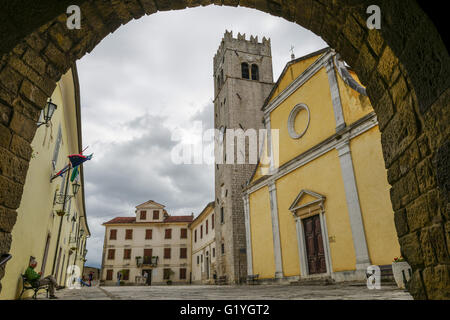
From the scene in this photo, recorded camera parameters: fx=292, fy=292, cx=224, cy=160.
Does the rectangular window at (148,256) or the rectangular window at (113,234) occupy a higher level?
the rectangular window at (113,234)

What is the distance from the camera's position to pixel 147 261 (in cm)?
3425

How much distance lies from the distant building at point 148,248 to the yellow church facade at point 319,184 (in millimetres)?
22096

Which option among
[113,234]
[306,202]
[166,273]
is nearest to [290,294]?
[306,202]

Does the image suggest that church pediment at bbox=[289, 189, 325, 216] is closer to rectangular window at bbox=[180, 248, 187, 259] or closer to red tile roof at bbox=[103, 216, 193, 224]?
rectangular window at bbox=[180, 248, 187, 259]

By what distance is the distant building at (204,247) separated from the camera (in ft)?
81.7

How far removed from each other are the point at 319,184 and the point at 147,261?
94.6ft

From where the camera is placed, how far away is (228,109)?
72.0 ft

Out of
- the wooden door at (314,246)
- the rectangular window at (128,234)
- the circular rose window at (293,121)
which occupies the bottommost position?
the wooden door at (314,246)

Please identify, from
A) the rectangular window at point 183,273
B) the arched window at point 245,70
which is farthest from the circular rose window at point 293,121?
the rectangular window at point 183,273

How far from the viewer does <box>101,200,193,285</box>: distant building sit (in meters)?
33.8

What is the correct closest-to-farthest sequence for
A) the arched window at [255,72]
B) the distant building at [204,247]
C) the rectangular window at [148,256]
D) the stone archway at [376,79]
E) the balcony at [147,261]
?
the stone archway at [376,79], the arched window at [255,72], the distant building at [204,247], the balcony at [147,261], the rectangular window at [148,256]

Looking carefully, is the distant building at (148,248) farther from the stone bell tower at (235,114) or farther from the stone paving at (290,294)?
the stone paving at (290,294)

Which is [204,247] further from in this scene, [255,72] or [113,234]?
[255,72]
